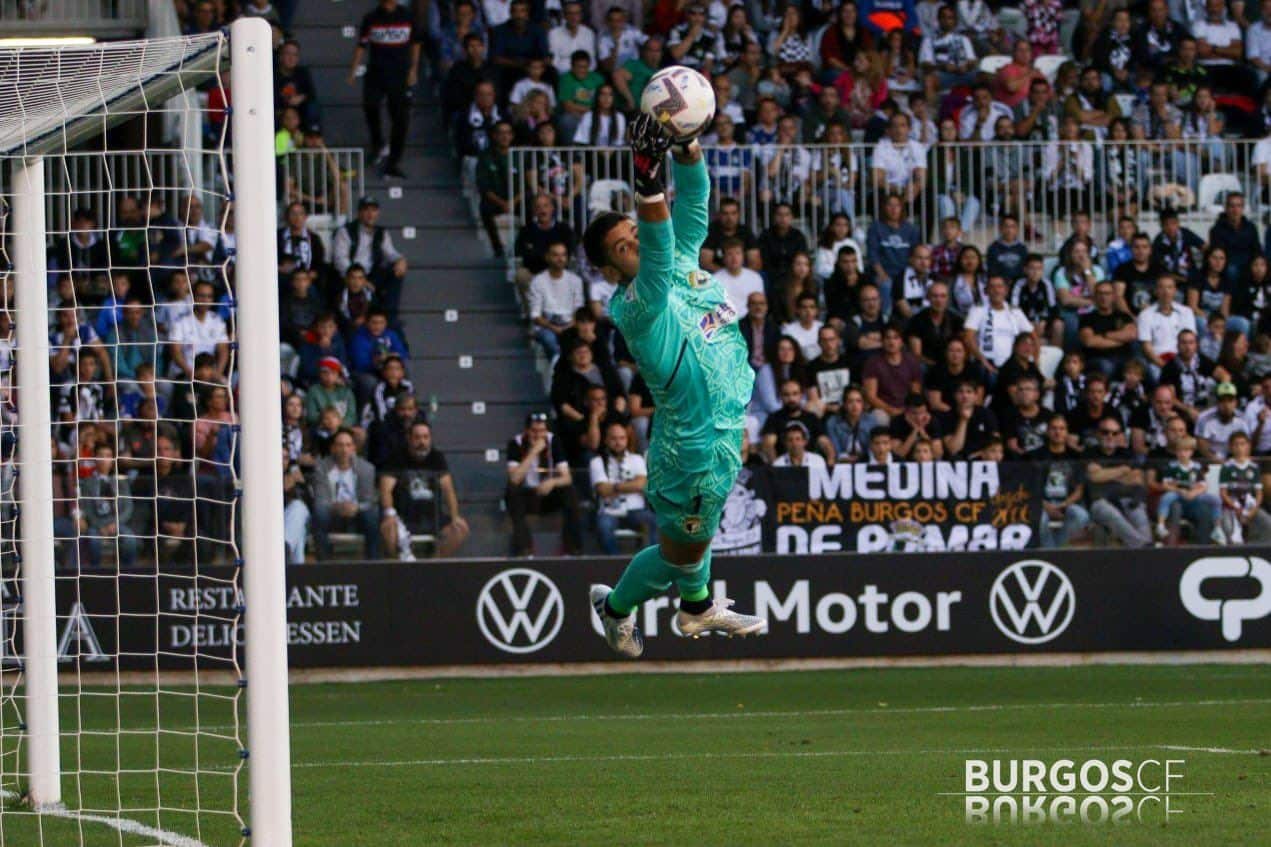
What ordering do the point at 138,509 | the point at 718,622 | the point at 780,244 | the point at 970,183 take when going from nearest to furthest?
the point at 718,622, the point at 138,509, the point at 780,244, the point at 970,183

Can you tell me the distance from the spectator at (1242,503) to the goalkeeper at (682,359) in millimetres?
9398

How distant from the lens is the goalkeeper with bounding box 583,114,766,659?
872cm

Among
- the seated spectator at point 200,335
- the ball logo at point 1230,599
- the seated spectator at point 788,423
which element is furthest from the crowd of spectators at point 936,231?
the seated spectator at point 200,335

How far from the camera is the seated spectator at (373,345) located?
19.6 metres

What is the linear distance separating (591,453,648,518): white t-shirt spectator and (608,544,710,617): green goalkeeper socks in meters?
7.63

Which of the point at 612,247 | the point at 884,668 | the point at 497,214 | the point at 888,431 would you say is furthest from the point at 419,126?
the point at 612,247

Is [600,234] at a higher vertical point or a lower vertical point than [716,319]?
higher

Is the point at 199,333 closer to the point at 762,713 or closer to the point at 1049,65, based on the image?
the point at 762,713

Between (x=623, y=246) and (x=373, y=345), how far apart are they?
441 inches

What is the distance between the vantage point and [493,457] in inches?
750

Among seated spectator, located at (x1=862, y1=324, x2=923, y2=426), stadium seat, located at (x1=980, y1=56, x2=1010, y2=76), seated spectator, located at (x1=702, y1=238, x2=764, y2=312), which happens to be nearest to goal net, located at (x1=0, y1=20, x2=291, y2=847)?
seated spectator, located at (x1=702, y1=238, x2=764, y2=312)

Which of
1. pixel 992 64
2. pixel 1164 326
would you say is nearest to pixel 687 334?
pixel 1164 326

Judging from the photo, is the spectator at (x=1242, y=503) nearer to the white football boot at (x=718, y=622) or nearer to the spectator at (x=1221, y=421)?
the spectator at (x=1221, y=421)

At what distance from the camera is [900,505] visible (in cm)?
1777
